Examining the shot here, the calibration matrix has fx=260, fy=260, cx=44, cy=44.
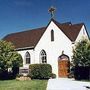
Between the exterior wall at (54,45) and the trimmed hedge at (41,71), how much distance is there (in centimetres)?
132

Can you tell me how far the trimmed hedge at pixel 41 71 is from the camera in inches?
1396

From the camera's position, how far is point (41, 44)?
38.5 m

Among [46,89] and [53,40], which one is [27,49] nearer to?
[53,40]

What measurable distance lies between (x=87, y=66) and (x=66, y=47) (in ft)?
13.7

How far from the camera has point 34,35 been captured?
43.1m

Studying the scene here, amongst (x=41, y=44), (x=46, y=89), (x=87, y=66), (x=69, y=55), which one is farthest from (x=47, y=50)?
(x=46, y=89)

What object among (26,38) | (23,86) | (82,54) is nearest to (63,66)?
(82,54)

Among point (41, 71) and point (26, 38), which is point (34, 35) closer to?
point (26, 38)

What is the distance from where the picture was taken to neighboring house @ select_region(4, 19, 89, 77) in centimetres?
3588

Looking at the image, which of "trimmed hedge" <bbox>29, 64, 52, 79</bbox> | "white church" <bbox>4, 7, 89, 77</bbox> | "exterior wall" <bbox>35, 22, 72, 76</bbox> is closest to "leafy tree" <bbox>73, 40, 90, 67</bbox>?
"white church" <bbox>4, 7, 89, 77</bbox>

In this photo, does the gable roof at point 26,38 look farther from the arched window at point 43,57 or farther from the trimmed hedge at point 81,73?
the trimmed hedge at point 81,73

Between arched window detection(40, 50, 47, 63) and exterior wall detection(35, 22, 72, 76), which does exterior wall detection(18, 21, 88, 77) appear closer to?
exterior wall detection(35, 22, 72, 76)

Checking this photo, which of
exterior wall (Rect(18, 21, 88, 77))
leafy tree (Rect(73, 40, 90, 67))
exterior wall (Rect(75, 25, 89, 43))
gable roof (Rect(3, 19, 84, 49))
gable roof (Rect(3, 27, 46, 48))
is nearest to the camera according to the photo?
leafy tree (Rect(73, 40, 90, 67))

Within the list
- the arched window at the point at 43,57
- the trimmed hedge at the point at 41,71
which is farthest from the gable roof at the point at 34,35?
the trimmed hedge at the point at 41,71
